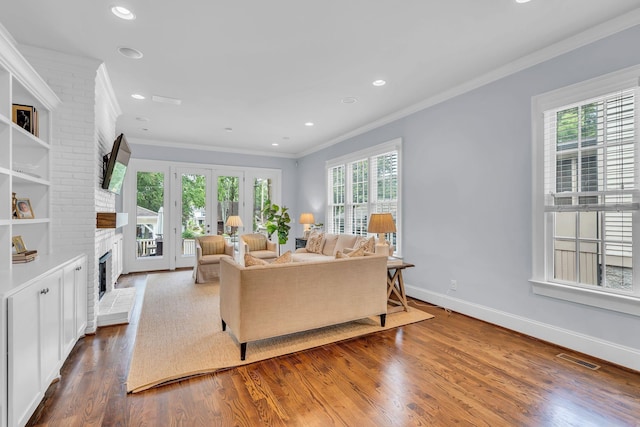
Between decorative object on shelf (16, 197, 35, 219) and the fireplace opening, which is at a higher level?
decorative object on shelf (16, 197, 35, 219)

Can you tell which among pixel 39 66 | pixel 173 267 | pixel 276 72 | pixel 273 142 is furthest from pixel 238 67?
pixel 173 267

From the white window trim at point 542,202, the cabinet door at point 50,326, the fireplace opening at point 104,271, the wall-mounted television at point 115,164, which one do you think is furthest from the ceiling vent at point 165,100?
the white window trim at point 542,202

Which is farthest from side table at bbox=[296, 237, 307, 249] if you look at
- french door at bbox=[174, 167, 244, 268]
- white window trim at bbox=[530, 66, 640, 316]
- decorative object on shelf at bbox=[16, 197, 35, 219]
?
decorative object on shelf at bbox=[16, 197, 35, 219]

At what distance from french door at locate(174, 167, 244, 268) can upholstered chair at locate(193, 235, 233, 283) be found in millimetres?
1159

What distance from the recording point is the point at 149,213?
6484mm

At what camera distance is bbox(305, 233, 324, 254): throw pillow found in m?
5.89

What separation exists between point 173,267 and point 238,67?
16.0ft

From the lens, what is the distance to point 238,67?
3.30 m

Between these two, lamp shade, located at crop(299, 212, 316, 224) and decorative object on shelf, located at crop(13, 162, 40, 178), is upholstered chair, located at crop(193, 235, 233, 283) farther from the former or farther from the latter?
decorative object on shelf, located at crop(13, 162, 40, 178)

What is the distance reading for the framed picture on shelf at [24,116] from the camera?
2604mm

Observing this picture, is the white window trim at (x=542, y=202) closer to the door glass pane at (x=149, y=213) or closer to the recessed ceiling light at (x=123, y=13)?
the recessed ceiling light at (x=123, y=13)

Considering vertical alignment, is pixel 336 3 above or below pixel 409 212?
above

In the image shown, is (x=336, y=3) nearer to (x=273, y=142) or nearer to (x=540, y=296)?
(x=540, y=296)

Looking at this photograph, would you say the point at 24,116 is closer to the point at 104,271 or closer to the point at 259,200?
the point at 104,271
